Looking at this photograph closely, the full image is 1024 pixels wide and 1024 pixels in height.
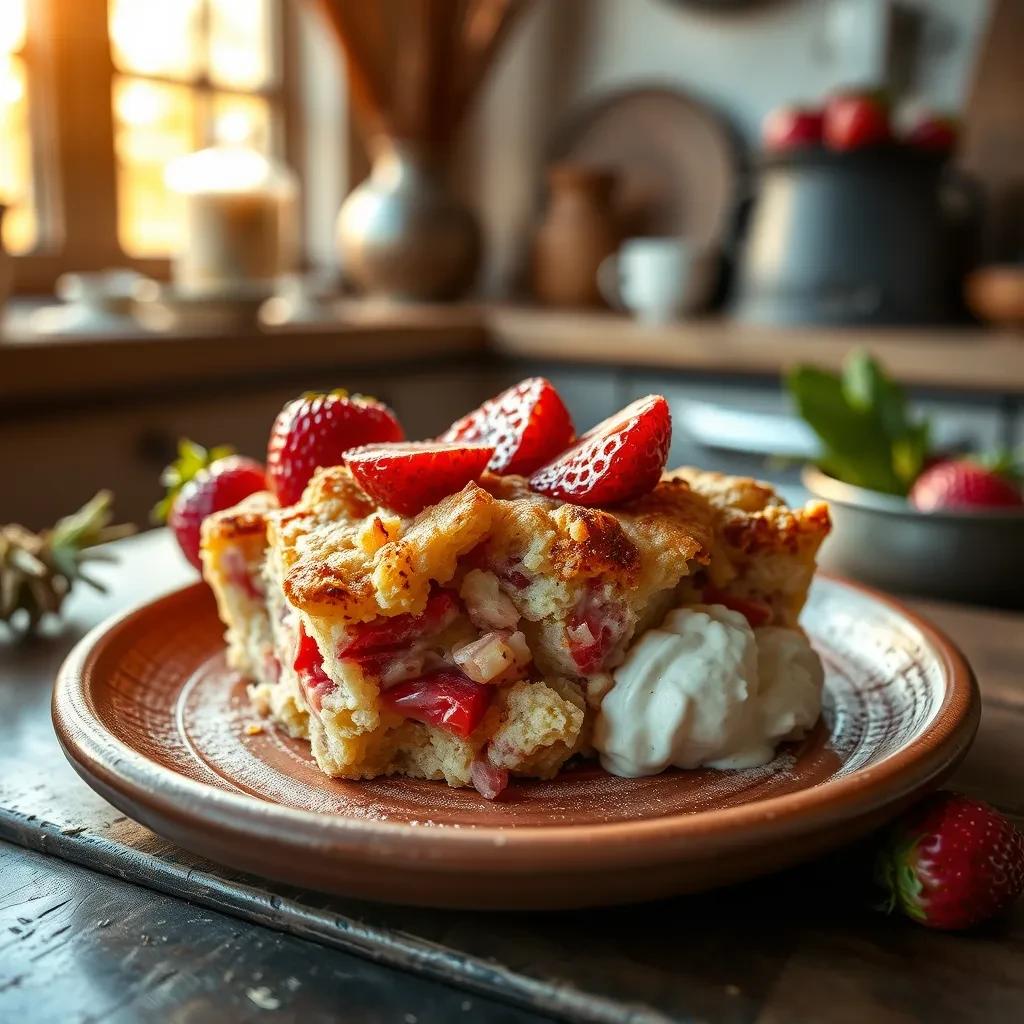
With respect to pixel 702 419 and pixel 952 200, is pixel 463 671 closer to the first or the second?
pixel 702 419

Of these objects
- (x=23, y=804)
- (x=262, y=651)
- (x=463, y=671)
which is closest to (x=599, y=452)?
(x=463, y=671)

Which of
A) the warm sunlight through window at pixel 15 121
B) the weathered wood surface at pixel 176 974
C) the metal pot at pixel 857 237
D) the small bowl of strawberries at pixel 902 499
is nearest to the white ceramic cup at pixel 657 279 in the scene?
the metal pot at pixel 857 237

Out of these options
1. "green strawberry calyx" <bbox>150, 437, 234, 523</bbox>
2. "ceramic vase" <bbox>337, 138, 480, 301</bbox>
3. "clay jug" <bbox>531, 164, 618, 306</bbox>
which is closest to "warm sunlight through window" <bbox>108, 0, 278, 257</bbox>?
"ceramic vase" <bbox>337, 138, 480, 301</bbox>

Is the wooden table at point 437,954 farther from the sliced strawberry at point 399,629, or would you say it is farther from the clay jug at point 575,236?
the clay jug at point 575,236

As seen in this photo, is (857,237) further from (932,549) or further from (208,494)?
(208,494)

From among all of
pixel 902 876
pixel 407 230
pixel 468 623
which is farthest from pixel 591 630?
pixel 407 230

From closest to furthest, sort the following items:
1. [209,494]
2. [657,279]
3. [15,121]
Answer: [209,494] → [15,121] → [657,279]

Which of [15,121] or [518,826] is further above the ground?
[15,121]
